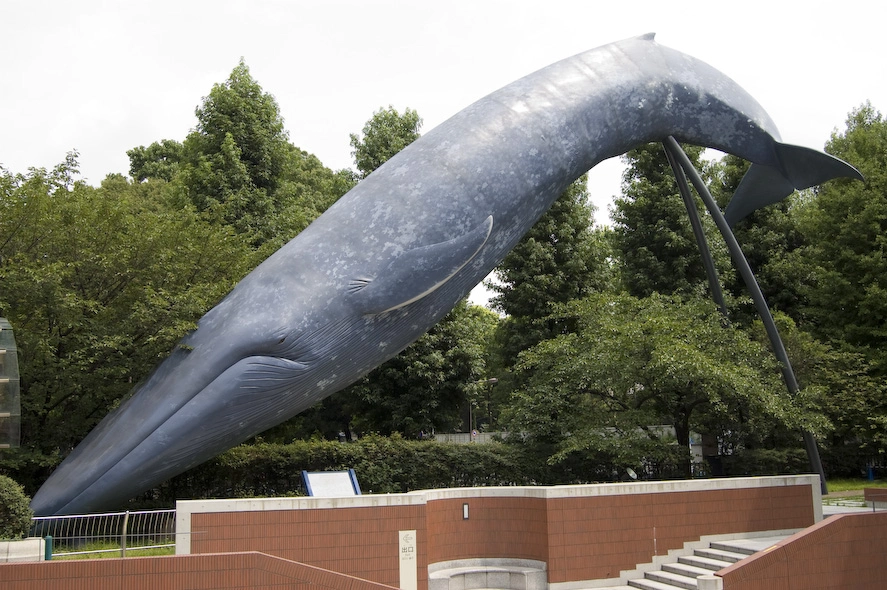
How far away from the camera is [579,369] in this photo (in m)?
18.8

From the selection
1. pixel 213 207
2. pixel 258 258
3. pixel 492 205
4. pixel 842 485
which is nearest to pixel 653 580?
pixel 492 205

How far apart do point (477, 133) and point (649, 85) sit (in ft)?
12.1

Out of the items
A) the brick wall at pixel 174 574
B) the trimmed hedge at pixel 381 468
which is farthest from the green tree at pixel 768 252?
the brick wall at pixel 174 574

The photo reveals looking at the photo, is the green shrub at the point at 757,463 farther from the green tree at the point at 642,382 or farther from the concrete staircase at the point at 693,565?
the concrete staircase at the point at 693,565

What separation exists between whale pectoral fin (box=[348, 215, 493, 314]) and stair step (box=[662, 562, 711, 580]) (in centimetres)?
608

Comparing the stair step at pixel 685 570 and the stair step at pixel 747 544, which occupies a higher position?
the stair step at pixel 747 544

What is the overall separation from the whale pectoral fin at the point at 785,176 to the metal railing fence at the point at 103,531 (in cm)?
1277

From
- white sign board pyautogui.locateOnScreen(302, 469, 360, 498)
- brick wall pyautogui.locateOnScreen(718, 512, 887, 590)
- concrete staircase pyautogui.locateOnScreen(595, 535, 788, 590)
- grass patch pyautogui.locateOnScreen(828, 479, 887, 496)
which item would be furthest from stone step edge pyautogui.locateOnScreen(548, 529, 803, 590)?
grass patch pyautogui.locateOnScreen(828, 479, 887, 496)

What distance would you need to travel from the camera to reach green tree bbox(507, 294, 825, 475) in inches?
673

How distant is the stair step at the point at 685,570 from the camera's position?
1373 cm

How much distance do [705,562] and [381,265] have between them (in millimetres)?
7166

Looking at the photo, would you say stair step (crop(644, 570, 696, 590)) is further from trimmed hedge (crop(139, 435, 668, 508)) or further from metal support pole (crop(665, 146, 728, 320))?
metal support pole (crop(665, 146, 728, 320))

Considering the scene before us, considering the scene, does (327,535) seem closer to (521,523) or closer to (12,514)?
(521,523)

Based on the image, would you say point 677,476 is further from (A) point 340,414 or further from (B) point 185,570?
(A) point 340,414
